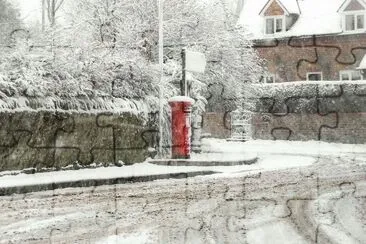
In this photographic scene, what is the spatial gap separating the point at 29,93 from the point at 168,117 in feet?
19.1

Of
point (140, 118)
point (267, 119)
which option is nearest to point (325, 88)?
point (267, 119)

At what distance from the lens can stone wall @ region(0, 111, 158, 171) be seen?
14.1 m

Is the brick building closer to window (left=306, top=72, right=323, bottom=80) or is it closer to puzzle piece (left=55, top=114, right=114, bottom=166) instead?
window (left=306, top=72, right=323, bottom=80)

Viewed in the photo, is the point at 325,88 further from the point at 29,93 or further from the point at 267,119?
the point at 29,93

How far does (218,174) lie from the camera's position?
605 inches

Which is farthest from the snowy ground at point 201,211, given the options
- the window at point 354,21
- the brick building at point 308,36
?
the window at point 354,21

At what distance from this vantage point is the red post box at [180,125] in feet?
59.7

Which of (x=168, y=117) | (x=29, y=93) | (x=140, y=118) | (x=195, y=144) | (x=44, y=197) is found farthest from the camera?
(x=195, y=144)

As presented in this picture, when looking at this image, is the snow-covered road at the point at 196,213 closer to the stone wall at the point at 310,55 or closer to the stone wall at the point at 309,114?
the stone wall at the point at 309,114

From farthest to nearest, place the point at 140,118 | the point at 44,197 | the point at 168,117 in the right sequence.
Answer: the point at 168,117 → the point at 140,118 → the point at 44,197

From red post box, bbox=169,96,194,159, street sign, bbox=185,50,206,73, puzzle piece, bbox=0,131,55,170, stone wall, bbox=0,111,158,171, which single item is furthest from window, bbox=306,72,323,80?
puzzle piece, bbox=0,131,55,170

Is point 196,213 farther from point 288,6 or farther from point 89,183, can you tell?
point 288,6

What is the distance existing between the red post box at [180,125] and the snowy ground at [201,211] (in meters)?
3.32

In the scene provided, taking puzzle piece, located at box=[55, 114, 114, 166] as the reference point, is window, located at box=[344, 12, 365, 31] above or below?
above
